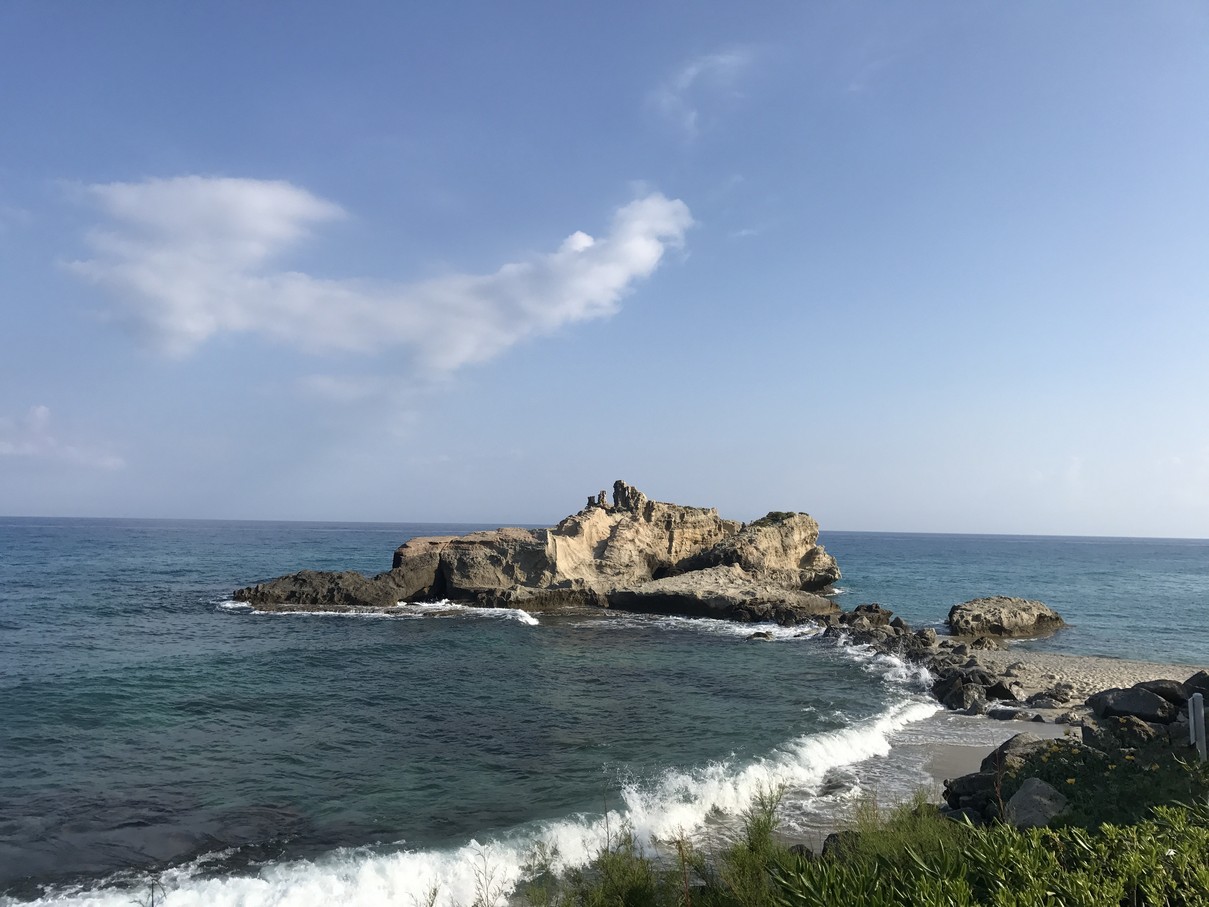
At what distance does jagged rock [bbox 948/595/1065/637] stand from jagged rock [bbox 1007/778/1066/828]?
30262 millimetres

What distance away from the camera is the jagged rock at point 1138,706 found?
15695 millimetres

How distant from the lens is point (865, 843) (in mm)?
7898

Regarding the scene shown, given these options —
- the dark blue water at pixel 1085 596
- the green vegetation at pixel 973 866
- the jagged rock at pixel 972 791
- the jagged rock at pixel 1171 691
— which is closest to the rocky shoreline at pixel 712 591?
the jagged rock at pixel 1171 691

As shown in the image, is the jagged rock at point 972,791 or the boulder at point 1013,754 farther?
the boulder at point 1013,754

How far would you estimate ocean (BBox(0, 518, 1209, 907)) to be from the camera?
11133mm

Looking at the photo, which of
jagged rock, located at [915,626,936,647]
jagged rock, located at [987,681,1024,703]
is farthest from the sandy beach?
jagged rock, located at [915,626,936,647]

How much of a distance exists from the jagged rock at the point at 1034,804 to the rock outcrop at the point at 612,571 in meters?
29.3

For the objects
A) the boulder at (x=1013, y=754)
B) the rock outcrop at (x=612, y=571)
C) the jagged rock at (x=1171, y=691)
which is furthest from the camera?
the rock outcrop at (x=612, y=571)

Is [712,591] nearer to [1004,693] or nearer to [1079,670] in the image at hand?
[1079,670]

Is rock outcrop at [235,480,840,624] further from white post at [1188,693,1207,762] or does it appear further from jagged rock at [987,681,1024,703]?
white post at [1188,693,1207,762]

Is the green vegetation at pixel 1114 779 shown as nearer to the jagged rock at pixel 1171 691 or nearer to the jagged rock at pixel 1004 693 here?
the jagged rock at pixel 1171 691

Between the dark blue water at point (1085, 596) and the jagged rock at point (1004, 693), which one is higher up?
the jagged rock at point (1004, 693)

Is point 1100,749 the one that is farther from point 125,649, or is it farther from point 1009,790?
point 125,649

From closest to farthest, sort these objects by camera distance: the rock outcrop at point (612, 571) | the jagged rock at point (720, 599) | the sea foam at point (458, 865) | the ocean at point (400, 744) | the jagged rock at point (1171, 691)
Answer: the sea foam at point (458, 865)
the ocean at point (400, 744)
the jagged rock at point (1171, 691)
the jagged rock at point (720, 599)
the rock outcrop at point (612, 571)
